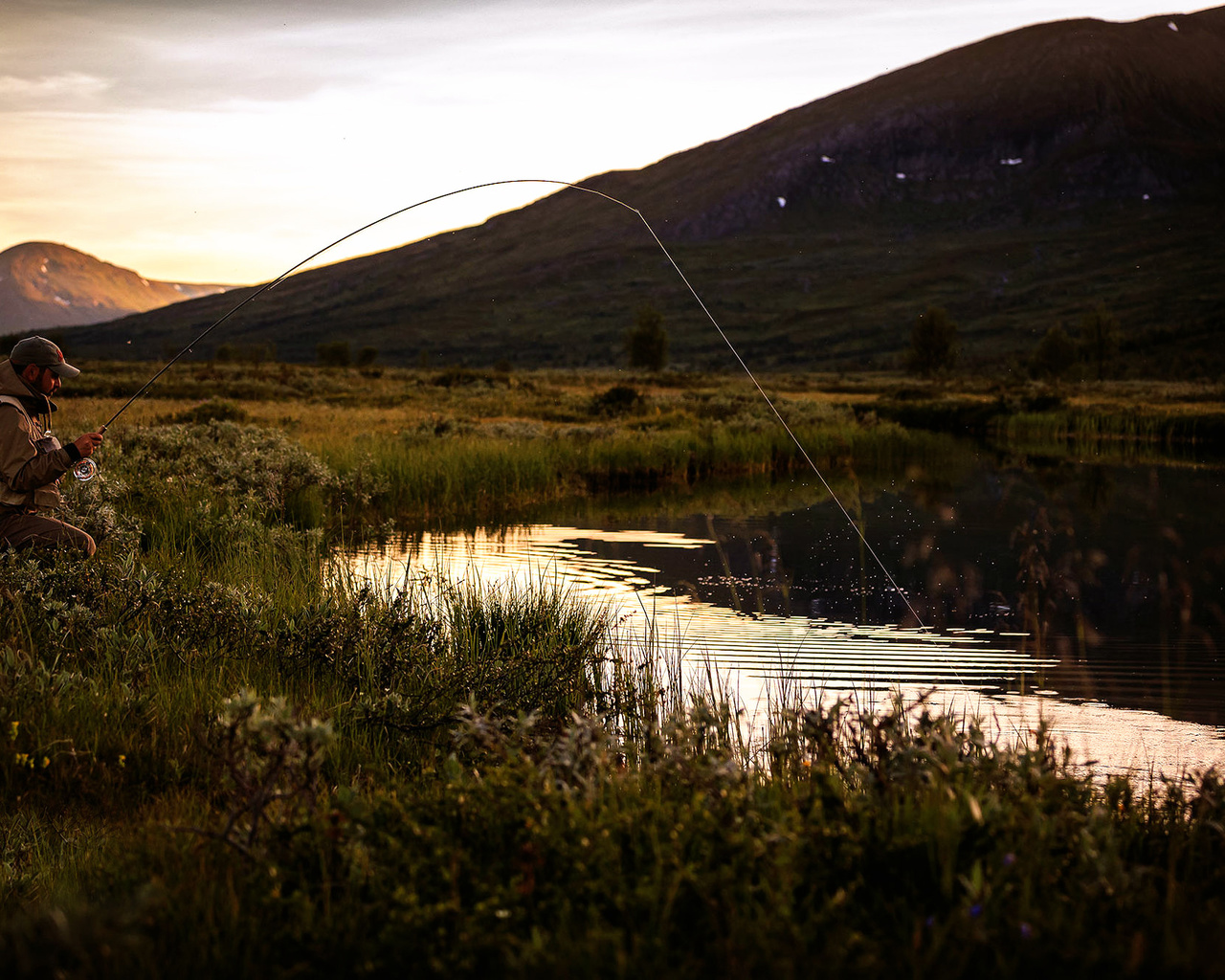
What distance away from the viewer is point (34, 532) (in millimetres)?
8102

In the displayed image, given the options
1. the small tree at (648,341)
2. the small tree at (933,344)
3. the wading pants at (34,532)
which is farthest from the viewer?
the small tree at (648,341)

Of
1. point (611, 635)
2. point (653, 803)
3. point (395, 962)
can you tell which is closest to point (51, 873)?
point (395, 962)

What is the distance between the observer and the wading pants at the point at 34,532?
804 cm

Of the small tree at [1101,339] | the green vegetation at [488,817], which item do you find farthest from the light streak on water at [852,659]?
the small tree at [1101,339]

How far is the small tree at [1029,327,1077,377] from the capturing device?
86.4 m

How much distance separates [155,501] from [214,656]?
6.17 metres

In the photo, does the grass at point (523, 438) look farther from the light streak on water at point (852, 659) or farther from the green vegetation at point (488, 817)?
the green vegetation at point (488, 817)

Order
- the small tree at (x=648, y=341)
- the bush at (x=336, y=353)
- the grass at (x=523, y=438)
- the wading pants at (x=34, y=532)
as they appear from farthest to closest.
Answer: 1. the bush at (x=336, y=353)
2. the small tree at (x=648, y=341)
3. the grass at (x=523, y=438)
4. the wading pants at (x=34, y=532)

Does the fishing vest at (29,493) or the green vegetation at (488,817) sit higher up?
the fishing vest at (29,493)

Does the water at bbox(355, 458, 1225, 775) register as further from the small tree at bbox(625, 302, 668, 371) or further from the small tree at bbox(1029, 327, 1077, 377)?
the small tree at bbox(625, 302, 668, 371)

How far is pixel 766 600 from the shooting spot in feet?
42.9

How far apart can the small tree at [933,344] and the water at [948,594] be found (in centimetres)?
7171

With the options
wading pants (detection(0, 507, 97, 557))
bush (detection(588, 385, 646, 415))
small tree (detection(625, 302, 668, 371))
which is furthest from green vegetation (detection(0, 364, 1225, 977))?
small tree (detection(625, 302, 668, 371))

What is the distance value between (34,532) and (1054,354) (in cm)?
8768
